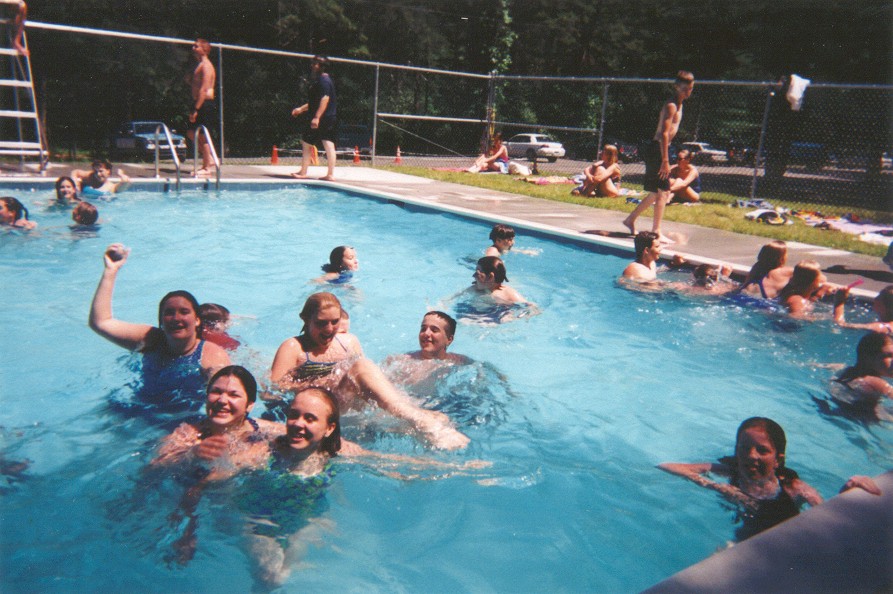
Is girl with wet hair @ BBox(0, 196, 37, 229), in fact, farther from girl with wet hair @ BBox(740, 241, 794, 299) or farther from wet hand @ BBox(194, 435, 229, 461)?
girl with wet hair @ BBox(740, 241, 794, 299)

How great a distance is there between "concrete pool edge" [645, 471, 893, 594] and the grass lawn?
25.7ft

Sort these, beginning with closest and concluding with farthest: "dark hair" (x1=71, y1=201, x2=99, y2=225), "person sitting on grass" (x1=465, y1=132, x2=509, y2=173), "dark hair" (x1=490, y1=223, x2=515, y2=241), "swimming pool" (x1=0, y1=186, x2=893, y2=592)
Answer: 1. "swimming pool" (x1=0, y1=186, x2=893, y2=592)
2. "dark hair" (x1=490, y1=223, x2=515, y2=241)
3. "dark hair" (x1=71, y1=201, x2=99, y2=225)
4. "person sitting on grass" (x1=465, y1=132, x2=509, y2=173)

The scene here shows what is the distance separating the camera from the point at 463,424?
4.28 metres

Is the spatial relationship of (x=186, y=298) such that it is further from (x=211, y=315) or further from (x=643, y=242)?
(x=643, y=242)

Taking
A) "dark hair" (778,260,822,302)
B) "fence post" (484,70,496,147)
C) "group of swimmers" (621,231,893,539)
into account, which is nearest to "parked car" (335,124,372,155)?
"fence post" (484,70,496,147)

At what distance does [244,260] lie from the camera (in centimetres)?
851

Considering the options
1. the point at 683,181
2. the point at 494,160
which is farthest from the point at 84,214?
the point at 494,160

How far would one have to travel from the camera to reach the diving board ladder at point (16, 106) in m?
10.6

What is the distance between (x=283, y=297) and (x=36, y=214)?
4.46 m

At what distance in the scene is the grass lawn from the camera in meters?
9.80

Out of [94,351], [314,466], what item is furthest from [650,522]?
[94,351]

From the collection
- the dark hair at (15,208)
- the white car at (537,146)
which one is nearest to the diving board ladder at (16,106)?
the dark hair at (15,208)

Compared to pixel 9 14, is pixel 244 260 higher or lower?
lower

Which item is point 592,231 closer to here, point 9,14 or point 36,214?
point 36,214
